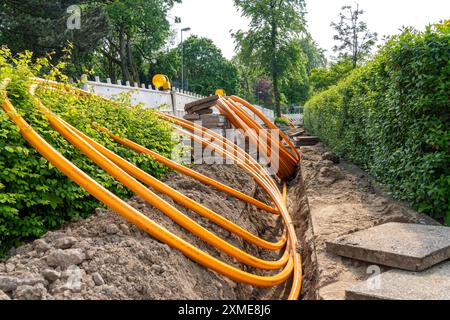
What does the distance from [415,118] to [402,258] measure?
194cm

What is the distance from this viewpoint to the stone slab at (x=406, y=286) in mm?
1967

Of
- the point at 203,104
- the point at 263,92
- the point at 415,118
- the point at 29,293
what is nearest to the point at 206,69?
the point at 263,92

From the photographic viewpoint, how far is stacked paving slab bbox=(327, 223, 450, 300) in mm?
2029

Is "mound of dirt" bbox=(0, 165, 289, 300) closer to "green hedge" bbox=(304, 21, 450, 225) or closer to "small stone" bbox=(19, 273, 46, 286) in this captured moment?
"small stone" bbox=(19, 273, 46, 286)

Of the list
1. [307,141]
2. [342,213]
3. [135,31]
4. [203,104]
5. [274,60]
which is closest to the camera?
[342,213]

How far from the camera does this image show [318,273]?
274 centimetres

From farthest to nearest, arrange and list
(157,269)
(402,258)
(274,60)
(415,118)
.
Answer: (274,60), (415,118), (402,258), (157,269)

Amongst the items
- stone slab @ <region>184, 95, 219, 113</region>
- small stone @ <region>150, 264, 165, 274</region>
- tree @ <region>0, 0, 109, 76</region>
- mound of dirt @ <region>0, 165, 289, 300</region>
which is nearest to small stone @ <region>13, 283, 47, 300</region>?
mound of dirt @ <region>0, 165, 289, 300</region>

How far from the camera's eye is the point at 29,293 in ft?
5.85

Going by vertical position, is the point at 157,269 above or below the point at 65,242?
below

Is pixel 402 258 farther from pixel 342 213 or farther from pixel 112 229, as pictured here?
pixel 112 229

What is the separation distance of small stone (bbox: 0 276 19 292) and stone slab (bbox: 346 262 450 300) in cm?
189

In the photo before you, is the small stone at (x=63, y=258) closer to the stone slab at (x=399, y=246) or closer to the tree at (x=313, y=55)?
the stone slab at (x=399, y=246)

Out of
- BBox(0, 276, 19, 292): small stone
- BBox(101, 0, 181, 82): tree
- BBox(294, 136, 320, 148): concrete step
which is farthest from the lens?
BBox(101, 0, 181, 82): tree
